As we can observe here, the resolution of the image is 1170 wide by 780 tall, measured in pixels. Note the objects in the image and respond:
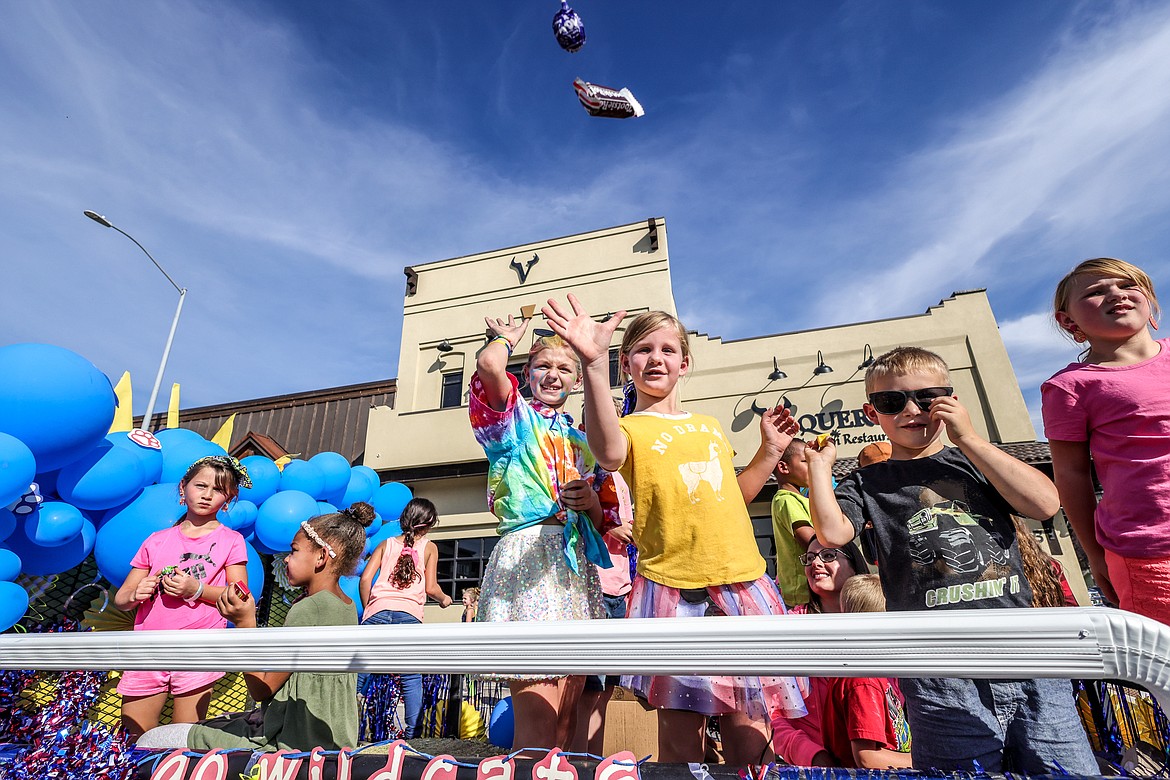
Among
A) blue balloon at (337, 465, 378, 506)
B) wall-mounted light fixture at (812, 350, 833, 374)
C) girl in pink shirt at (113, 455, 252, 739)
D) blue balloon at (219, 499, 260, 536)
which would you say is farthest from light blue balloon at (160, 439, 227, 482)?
wall-mounted light fixture at (812, 350, 833, 374)

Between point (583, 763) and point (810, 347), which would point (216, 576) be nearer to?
point (583, 763)

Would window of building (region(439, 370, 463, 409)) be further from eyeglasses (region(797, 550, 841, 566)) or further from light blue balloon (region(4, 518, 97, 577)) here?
eyeglasses (region(797, 550, 841, 566))

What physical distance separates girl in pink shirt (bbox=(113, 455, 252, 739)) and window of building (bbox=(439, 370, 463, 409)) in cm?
806

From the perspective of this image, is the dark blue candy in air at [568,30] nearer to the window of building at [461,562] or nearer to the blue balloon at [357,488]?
the blue balloon at [357,488]

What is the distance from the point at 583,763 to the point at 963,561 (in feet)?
3.73

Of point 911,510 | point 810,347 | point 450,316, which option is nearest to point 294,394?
point 450,316

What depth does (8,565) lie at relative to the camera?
327 centimetres

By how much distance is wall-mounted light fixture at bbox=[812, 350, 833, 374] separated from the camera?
9383 mm

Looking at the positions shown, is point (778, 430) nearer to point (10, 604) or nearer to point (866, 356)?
point (10, 604)

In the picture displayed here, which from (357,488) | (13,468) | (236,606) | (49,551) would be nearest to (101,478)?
(49,551)

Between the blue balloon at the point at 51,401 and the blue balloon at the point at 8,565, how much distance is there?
487 mm

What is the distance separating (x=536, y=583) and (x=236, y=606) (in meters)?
0.93

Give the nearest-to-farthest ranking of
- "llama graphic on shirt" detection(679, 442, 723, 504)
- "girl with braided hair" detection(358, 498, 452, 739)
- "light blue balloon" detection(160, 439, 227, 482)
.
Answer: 1. "llama graphic on shirt" detection(679, 442, 723, 504)
2. "girl with braided hair" detection(358, 498, 452, 739)
3. "light blue balloon" detection(160, 439, 227, 482)

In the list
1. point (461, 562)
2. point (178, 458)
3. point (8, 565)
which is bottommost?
point (8, 565)
